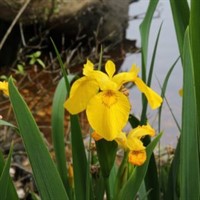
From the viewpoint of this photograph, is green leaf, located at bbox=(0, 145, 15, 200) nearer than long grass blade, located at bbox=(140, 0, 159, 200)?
Yes

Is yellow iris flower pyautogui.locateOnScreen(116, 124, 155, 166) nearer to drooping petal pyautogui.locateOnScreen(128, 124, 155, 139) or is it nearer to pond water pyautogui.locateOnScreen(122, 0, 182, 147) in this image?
drooping petal pyautogui.locateOnScreen(128, 124, 155, 139)

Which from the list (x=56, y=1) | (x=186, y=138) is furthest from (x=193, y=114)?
(x=56, y=1)

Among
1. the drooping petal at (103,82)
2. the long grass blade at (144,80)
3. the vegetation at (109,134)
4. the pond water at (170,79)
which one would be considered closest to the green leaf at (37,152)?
the vegetation at (109,134)

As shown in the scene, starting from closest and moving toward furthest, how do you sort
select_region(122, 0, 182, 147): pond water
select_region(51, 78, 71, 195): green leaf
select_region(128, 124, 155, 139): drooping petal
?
select_region(128, 124, 155, 139): drooping petal, select_region(51, 78, 71, 195): green leaf, select_region(122, 0, 182, 147): pond water

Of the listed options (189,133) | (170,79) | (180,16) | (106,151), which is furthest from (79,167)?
(170,79)

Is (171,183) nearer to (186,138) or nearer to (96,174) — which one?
(96,174)

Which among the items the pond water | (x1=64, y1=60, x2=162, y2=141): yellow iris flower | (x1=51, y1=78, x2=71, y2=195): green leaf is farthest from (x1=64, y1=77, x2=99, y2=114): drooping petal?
the pond water
